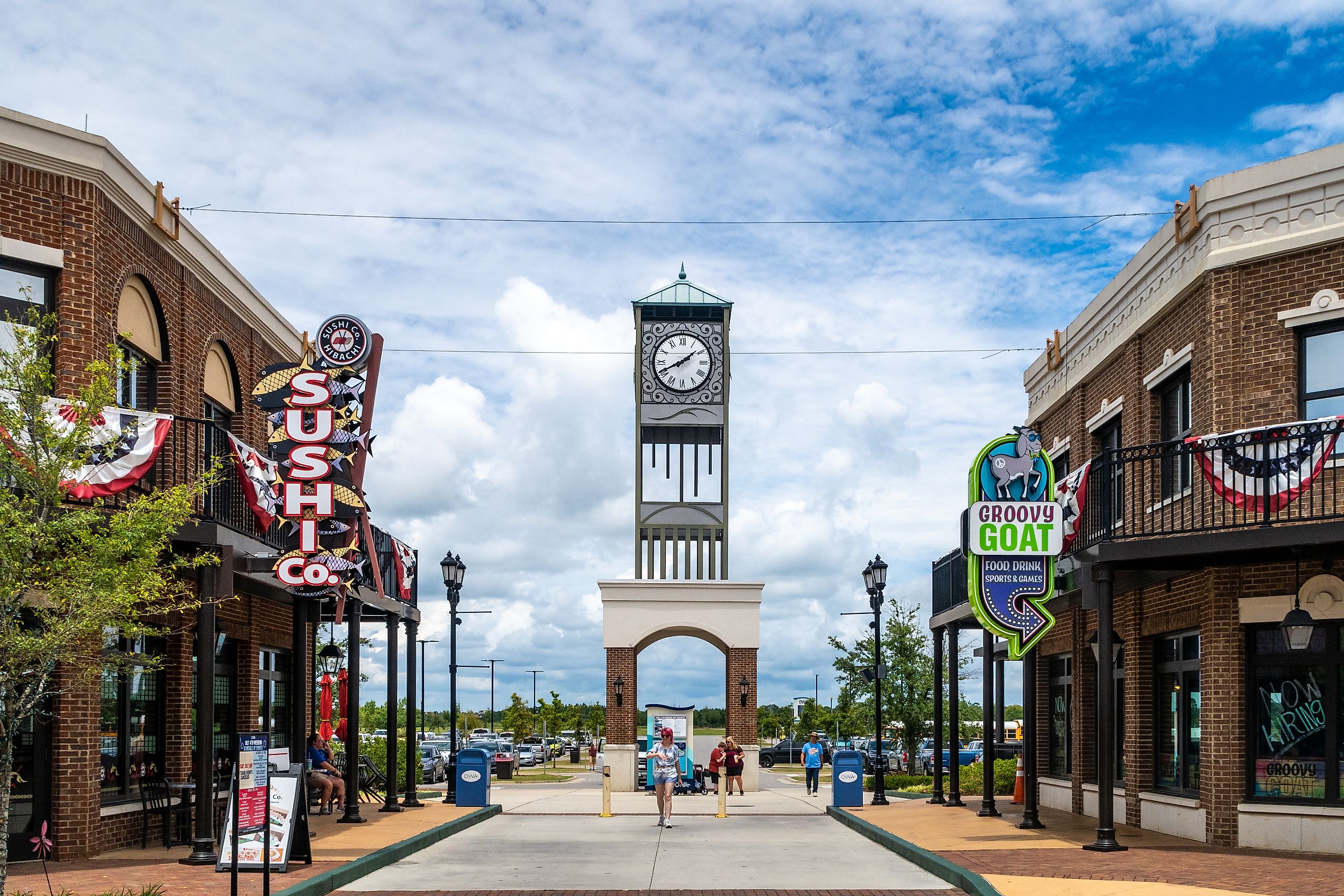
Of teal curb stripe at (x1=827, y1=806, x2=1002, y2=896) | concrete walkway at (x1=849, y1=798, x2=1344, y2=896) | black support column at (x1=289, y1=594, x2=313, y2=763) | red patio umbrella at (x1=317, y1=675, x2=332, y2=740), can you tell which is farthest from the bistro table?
concrete walkway at (x1=849, y1=798, x2=1344, y2=896)

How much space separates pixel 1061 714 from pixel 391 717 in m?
12.5

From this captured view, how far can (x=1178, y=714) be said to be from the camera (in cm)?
2005

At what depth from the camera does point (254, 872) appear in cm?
1519

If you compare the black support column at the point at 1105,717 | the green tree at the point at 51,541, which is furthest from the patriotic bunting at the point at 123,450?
the black support column at the point at 1105,717

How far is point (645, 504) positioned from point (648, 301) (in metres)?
5.63

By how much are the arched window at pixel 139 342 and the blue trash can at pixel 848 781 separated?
15.5m

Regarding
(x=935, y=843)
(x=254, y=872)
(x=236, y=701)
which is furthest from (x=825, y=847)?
(x=236, y=701)

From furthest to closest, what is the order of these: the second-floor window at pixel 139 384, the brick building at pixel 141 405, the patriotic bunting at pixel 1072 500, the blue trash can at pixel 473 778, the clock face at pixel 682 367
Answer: the clock face at pixel 682 367, the blue trash can at pixel 473 778, the patriotic bunting at pixel 1072 500, the second-floor window at pixel 139 384, the brick building at pixel 141 405

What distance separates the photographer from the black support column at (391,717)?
2566cm

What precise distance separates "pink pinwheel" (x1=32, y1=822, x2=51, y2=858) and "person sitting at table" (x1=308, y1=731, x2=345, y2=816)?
728cm

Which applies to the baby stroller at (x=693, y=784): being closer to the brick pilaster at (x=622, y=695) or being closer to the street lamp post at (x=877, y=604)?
the brick pilaster at (x=622, y=695)

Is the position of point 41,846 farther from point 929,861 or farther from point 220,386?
point 220,386

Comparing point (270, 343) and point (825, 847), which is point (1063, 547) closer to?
point (825, 847)

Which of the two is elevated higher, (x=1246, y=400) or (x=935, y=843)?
(x=1246, y=400)
